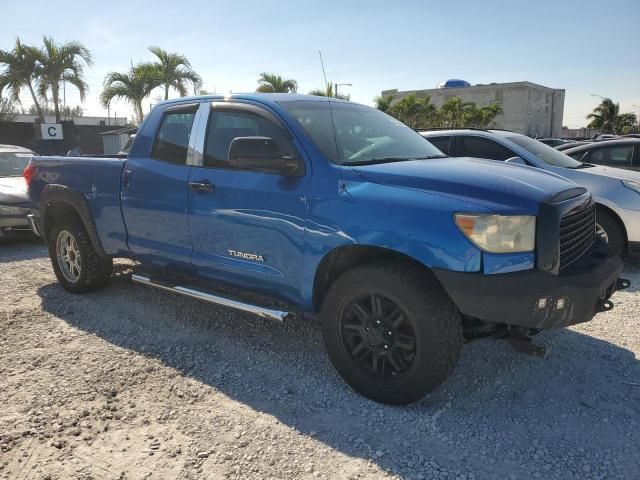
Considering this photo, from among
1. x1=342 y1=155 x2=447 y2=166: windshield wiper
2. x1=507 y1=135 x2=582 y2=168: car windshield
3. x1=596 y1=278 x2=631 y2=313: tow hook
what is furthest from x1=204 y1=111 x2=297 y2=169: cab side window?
x1=507 y1=135 x2=582 y2=168: car windshield

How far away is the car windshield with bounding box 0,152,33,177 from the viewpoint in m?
8.77

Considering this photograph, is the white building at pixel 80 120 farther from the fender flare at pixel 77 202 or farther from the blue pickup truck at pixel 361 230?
the blue pickup truck at pixel 361 230

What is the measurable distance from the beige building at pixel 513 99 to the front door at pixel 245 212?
67.2 meters

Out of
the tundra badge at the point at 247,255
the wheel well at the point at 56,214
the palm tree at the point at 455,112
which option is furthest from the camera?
the palm tree at the point at 455,112

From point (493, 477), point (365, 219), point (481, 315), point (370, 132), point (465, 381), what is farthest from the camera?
point (370, 132)

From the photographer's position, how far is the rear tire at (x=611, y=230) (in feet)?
19.5

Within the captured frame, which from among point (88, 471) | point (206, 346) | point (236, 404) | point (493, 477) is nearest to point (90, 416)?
point (88, 471)

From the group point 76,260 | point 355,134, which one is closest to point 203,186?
point 355,134

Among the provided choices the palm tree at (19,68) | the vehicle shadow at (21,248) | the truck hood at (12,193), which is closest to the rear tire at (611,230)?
the vehicle shadow at (21,248)

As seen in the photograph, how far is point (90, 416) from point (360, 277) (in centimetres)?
181

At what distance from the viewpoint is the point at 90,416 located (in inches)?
118

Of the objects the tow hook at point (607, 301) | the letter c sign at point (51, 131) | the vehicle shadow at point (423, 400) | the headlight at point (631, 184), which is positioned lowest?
the vehicle shadow at point (423, 400)

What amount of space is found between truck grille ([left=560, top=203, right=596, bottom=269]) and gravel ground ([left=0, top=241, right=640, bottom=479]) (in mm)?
927

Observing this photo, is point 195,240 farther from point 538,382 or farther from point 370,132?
point 538,382
